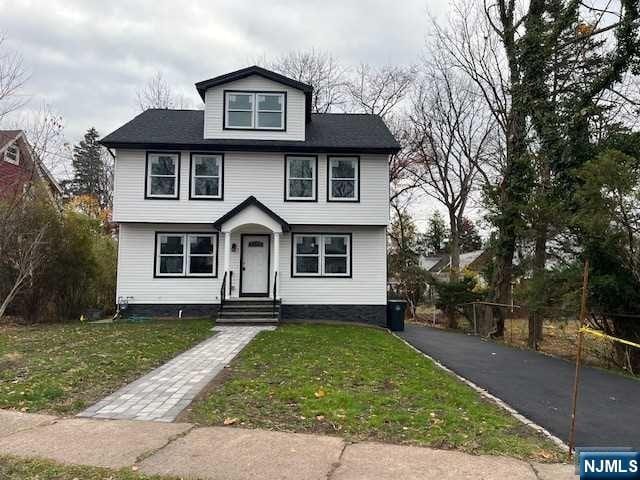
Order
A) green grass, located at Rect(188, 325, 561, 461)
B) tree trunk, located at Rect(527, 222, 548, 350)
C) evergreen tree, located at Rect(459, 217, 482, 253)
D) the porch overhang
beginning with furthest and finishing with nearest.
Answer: evergreen tree, located at Rect(459, 217, 482, 253) → the porch overhang → tree trunk, located at Rect(527, 222, 548, 350) → green grass, located at Rect(188, 325, 561, 461)

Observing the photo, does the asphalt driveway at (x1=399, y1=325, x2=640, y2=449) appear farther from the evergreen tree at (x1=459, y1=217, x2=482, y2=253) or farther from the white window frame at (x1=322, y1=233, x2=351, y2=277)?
the evergreen tree at (x1=459, y1=217, x2=482, y2=253)

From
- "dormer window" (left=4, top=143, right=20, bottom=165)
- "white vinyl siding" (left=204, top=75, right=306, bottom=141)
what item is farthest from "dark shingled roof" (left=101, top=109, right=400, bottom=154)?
"dormer window" (left=4, top=143, right=20, bottom=165)

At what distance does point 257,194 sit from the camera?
671 inches

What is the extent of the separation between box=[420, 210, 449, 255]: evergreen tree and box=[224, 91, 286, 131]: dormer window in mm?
42528

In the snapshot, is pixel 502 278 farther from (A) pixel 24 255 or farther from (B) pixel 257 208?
(A) pixel 24 255

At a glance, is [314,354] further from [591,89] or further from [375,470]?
[591,89]

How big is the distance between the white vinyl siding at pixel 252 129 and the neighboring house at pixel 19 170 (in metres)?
6.22

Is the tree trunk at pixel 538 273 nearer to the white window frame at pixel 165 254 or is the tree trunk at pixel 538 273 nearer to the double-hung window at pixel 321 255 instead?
the double-hung window at pixel 321 255

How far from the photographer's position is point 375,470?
4203mm

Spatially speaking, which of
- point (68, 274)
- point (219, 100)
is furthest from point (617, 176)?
point (68, 274)

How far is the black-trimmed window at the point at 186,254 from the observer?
16906 millimetres

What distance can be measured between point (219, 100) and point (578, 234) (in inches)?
488

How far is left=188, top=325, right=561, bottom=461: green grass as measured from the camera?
5.13 metres

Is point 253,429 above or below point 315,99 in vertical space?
below
